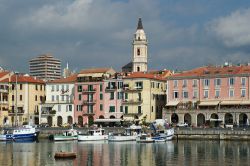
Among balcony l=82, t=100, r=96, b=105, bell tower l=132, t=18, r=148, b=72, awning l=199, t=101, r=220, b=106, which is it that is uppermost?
bell tower l=132, t=18, r=148, b=72

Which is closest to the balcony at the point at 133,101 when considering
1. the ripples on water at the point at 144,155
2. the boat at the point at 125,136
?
the boat at the point at 125,136

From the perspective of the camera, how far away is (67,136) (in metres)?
109

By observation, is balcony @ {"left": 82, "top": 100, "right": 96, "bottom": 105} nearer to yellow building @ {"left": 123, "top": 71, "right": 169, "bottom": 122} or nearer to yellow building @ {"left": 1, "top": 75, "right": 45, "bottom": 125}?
yellow building @ {"left": 123, "top": 71, "right": 169, "bottom": 122}

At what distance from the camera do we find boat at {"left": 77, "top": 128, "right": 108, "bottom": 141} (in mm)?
105925

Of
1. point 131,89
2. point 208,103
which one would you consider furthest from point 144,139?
point 131,89

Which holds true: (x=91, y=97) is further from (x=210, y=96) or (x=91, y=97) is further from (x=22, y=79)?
(x=210, y=96)

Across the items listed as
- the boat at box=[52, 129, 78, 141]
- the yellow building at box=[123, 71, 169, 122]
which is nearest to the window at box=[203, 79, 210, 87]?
the yellow building at box=[123, 71, 169, 122]

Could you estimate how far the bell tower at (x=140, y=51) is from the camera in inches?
6747

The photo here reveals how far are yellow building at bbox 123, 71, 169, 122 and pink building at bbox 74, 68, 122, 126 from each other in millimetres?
2754

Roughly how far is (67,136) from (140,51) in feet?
223

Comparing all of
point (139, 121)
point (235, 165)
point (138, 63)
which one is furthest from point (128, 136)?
point (138, 63)

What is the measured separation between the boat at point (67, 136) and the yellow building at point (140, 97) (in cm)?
1768

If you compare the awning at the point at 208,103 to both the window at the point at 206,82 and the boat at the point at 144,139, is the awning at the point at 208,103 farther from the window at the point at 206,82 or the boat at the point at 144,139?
the boat at the point at 144,139

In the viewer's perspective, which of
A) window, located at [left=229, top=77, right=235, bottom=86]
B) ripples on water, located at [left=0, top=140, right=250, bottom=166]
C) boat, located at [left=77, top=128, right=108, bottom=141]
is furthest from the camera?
window, located at [left=229, top=77, right=235, bottom=86]
